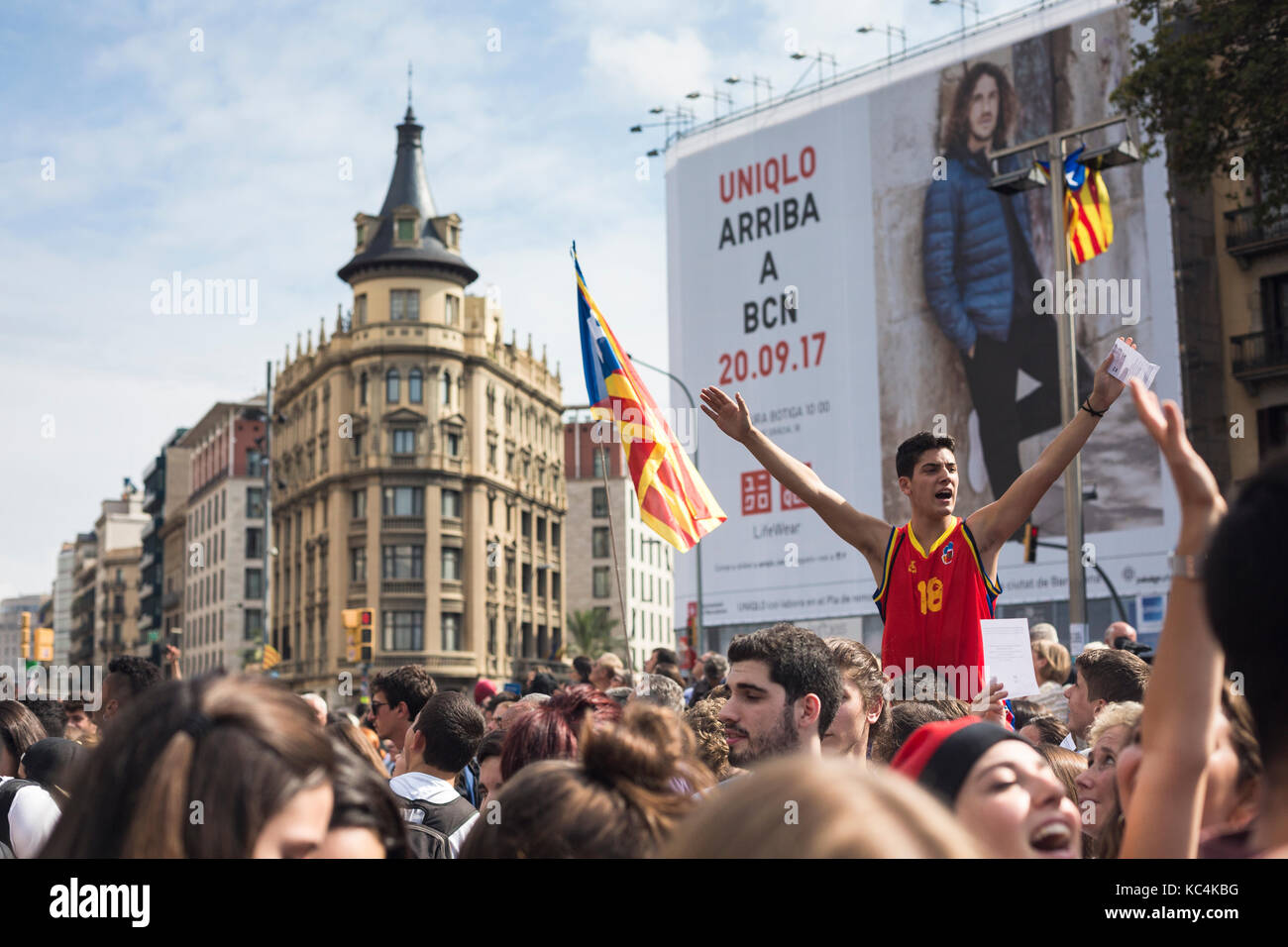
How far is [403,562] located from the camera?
70.6 metres

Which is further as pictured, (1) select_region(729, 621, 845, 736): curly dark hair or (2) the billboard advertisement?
(2) the billboard advertisement

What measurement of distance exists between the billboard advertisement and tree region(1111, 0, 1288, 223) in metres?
18.8

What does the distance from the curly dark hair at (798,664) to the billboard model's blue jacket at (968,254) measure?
37685 mm

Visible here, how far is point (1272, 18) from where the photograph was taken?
16078 mm

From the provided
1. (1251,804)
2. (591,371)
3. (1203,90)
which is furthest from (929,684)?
(1203,90)

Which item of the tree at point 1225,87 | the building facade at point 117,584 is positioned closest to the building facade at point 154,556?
the building facade at point 117,584

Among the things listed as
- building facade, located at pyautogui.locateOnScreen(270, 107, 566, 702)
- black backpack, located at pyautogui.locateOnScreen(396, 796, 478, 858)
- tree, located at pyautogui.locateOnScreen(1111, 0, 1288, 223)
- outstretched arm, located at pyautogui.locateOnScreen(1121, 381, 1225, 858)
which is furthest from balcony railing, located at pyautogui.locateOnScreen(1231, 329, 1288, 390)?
building facade, located at pyautogui.locateOnScreen(270, 107, 566, 702)

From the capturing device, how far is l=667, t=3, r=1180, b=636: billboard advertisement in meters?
37.6

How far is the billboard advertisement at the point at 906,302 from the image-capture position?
37594 millimetres

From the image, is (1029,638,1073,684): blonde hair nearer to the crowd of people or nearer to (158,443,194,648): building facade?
the crowd of people

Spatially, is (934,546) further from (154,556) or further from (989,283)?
(154,556)

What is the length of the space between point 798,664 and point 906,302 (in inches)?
1586

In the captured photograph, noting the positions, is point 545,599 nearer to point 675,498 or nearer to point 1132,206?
point 1132,206
